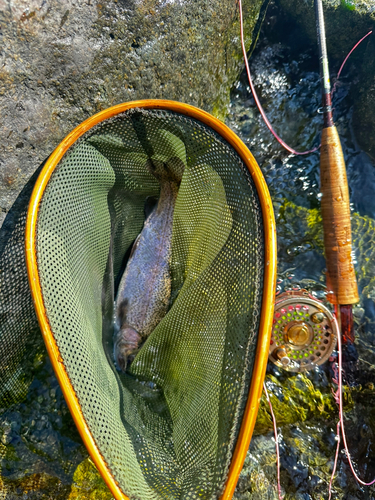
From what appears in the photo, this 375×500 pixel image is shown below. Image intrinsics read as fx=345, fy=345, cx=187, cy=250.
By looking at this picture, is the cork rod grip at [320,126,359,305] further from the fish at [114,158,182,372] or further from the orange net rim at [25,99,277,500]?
the fish at [114,158,182,372]

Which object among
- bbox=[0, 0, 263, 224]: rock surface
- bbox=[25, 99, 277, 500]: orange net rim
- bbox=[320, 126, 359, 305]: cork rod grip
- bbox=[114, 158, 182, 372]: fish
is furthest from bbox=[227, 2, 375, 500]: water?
bbox=[25, 99, 277, 500]: orange net rim

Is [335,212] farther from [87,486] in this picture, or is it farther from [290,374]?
[87,486]

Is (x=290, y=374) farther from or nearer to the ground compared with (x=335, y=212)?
nearer to the ground

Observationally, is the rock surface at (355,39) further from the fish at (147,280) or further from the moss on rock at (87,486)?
the moss on rock at (87,486)

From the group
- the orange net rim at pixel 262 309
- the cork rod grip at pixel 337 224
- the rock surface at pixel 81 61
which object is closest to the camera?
the orange net rim at pixel 262 309

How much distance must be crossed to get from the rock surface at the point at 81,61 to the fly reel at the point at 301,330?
1511 mm

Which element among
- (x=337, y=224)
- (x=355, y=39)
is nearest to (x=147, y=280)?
(x=337, y=224)

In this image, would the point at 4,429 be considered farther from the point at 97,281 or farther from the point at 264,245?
the point at 264,245

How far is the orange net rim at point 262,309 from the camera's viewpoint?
54.2 inches

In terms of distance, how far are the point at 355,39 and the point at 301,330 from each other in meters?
2.30

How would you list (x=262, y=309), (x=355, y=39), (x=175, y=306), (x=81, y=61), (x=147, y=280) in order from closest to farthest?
1. (x=262, y=309)
2. (x=81, y=61)
3. (x=175, y=306)
4. (x=147, y=280)
5. (x=355, y=39)

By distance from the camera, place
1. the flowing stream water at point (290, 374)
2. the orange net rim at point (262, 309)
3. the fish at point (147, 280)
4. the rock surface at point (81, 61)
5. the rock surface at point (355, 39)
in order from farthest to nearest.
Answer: the rock surface at point (355, 39) → the fish at point (147, 280) → the flowing stream water at point (290, 374) → the rock surface at point (81, 61) → the orange net rim at point (262, 309)

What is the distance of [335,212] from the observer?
2.13 meters

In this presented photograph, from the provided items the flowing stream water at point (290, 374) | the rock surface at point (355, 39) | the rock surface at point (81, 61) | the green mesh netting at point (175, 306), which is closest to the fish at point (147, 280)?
the green mesh netting at point (175, 306)
